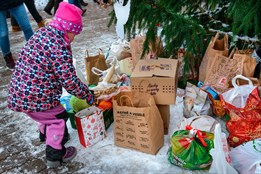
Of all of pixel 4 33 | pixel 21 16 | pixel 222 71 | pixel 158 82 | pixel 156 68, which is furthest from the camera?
pixel 21 16

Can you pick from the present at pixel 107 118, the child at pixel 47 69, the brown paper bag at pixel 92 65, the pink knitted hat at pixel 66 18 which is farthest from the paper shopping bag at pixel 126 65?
the pink knitted hat at pixel 66 18

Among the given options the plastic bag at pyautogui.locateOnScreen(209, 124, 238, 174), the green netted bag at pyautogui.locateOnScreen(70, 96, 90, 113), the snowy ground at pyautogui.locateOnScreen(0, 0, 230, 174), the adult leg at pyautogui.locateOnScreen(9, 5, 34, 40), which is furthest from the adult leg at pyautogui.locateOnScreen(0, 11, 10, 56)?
the plastic bag at pyautogui.locateOnScreen(209, 124, 238, 174)

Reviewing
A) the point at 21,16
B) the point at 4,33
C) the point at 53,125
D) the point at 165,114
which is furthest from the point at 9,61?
the point at 165,114

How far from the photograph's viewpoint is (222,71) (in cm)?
311

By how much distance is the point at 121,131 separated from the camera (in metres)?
2.77

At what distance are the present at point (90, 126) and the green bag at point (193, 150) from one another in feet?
2.51

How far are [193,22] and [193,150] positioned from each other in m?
1.30

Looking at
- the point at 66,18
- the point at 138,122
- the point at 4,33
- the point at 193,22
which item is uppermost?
the point at 66,18

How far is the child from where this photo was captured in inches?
92.7

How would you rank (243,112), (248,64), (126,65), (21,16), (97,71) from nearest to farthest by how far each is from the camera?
1. (243,112)
2. (248,64)
3. (97,71)
4. (126,65)
5. (21,16)

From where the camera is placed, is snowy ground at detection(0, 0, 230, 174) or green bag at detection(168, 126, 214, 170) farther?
snowy ground at detection(0, 0, 230, 174)

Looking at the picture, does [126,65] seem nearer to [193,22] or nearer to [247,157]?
[193,22]

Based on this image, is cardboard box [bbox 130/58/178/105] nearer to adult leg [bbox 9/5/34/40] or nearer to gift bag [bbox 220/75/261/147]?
gift bag [bbox 220/75/261/147]

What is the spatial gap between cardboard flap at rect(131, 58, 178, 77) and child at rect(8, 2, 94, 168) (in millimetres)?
566
